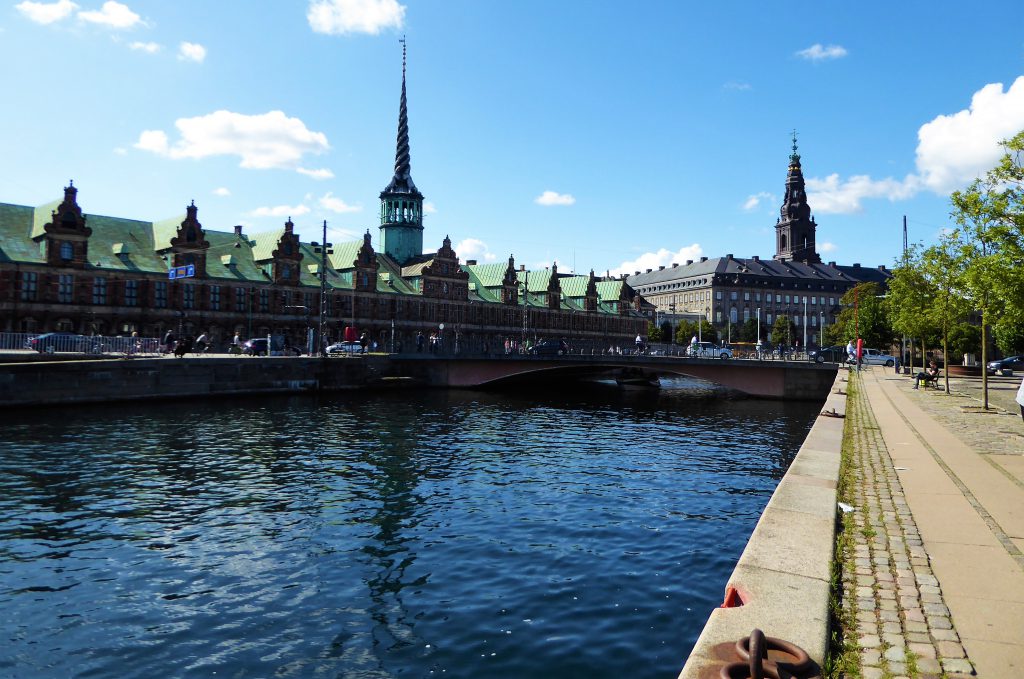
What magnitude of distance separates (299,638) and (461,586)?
9.89 feet

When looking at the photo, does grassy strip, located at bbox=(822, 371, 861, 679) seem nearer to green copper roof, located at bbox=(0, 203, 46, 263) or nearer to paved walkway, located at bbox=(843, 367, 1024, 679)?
paved walkway, located at bbox=(843, 367, 1024, 679)

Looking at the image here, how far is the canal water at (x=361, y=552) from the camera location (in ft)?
31.1

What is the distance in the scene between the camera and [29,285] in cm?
6222

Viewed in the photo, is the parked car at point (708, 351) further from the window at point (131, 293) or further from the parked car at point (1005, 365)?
the window at point (131, 293)

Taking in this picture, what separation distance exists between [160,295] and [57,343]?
2725 centimetres

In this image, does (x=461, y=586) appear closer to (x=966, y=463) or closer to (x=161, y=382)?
(x=966, y=463)

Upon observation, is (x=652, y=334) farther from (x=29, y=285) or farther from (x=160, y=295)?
(x=29, y=285)

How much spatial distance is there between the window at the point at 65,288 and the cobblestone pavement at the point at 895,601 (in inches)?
2822

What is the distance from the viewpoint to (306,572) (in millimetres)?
12750

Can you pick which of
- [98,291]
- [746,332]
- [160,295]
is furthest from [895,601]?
[746,332]

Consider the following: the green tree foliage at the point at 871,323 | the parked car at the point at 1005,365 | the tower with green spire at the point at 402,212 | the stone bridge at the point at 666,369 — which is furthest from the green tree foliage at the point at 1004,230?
the tower with green spire at the point at 402,212

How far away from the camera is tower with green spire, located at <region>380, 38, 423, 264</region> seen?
105m

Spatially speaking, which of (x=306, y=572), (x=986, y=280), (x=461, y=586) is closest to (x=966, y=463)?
(x=986, y=280)

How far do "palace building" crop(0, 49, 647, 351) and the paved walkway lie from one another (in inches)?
2059
